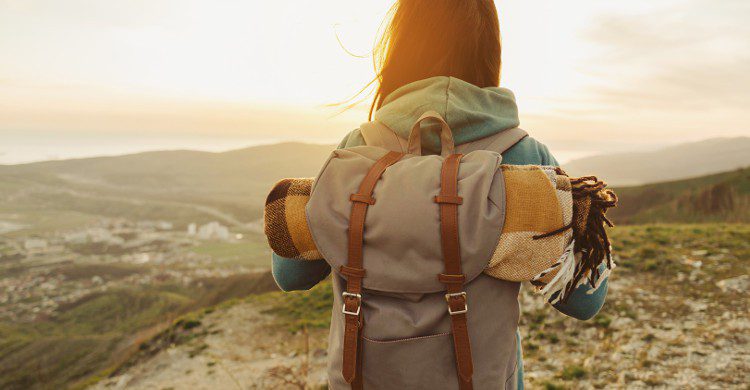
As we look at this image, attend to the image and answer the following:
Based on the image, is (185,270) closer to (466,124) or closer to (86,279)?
(86,279)

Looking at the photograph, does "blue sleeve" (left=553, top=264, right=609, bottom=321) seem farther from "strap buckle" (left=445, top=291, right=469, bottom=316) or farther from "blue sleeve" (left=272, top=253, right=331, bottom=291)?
"blue sleeve" (left=272, top=253, right=331, bottom=291)

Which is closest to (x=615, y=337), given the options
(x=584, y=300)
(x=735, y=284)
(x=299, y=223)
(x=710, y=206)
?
(x=735, y=284)

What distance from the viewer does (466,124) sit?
1.32 meters

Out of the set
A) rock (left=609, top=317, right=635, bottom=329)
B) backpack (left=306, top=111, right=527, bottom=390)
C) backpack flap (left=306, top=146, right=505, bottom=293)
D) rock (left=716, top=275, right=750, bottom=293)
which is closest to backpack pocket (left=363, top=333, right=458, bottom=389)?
backpack (left=306, top=111, right=527, bottom=390)

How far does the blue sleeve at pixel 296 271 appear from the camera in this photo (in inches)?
56.1

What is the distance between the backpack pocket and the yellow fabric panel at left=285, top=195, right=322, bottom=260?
1.17 feet

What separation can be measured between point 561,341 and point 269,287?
20885mm

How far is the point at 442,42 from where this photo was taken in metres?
1.46

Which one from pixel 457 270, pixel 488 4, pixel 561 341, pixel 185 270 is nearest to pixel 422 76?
pixel 488 4

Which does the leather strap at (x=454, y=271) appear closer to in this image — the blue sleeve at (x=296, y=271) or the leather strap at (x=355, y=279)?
the leather strap at (x=355, y=279)

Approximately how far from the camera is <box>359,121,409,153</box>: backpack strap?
139 centimetres

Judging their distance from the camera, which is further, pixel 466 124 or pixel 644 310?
pixel 644 310

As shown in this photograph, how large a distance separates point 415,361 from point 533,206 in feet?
1.93

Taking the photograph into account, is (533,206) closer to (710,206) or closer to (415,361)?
(415,361)
